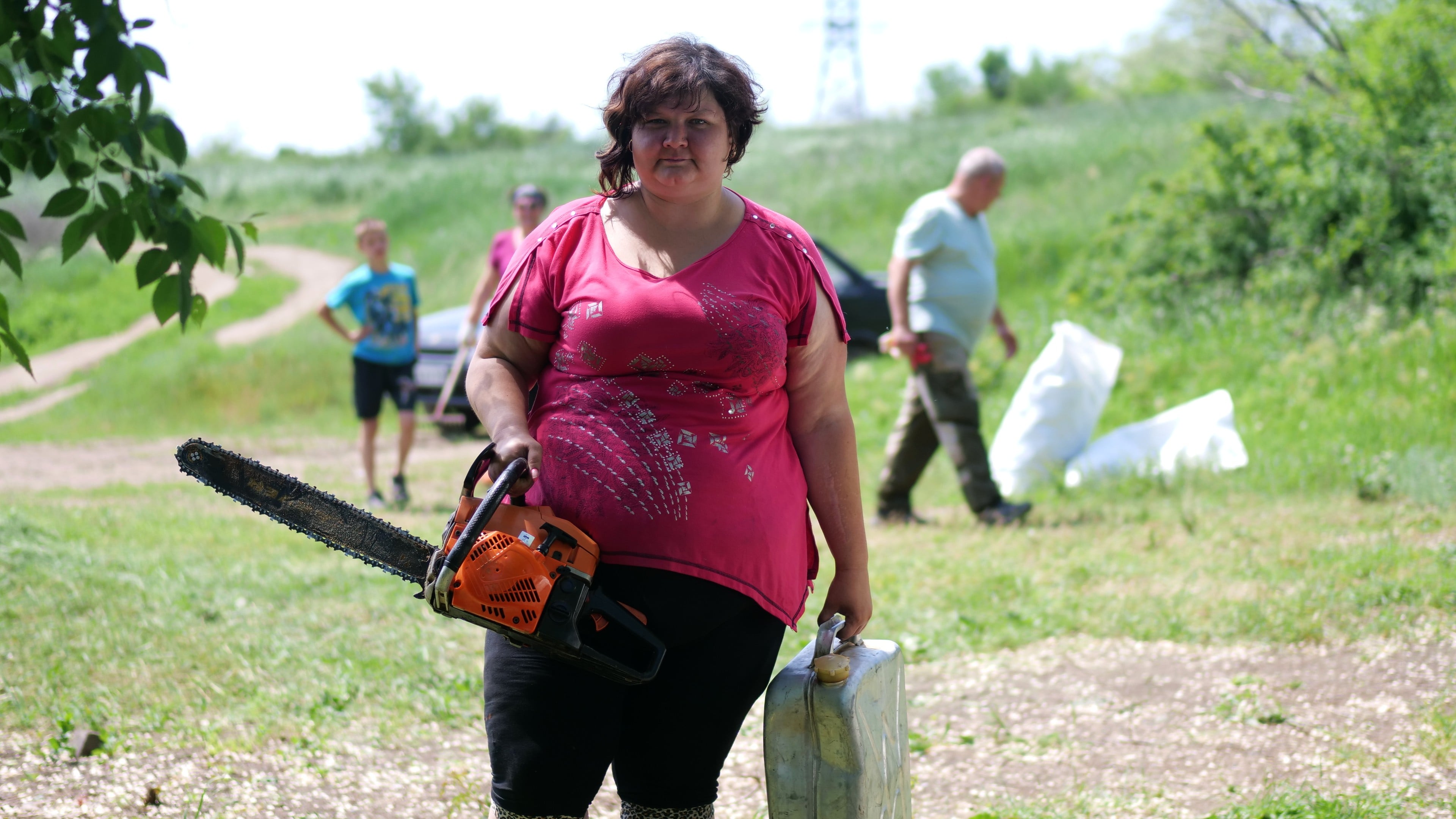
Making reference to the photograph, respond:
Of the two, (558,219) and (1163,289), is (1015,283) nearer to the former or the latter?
(1163,289)

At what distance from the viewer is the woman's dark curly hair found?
2137mm

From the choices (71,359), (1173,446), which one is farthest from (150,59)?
(71,359)

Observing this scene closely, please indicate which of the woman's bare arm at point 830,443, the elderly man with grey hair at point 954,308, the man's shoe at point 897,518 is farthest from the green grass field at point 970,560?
the woman's bare arm at point 830,443

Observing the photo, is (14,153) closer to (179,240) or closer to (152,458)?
(179,240)

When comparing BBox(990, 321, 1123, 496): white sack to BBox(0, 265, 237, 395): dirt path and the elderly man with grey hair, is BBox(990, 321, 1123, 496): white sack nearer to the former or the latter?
the elderly man with grey hair

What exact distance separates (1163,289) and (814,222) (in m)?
9.99

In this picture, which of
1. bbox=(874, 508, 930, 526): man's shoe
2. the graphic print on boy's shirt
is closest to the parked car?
the graphic print on boy's shirt

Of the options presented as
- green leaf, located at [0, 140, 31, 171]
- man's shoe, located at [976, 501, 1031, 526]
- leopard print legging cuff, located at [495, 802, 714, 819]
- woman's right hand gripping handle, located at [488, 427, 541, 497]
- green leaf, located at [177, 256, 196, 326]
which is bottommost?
man's shoe, located at [976, 501, 1031, 526]

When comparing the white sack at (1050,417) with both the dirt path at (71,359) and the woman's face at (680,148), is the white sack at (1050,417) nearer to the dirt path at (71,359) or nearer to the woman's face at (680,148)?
the woman's face at (680,148)

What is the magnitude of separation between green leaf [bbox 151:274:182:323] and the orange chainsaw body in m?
1.06

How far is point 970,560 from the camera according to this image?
225 inches

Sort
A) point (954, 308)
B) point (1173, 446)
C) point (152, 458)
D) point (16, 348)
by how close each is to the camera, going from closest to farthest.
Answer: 1. point (16, 348)
2. point (954, 308)
3. point (1173, 446)
4. point (152, 458)

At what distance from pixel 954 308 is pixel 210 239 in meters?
4.45

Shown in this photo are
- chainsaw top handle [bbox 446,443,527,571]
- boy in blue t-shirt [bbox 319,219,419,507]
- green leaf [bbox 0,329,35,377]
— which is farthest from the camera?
boy in blue t-shirt [bbox 319,219,419,507]
